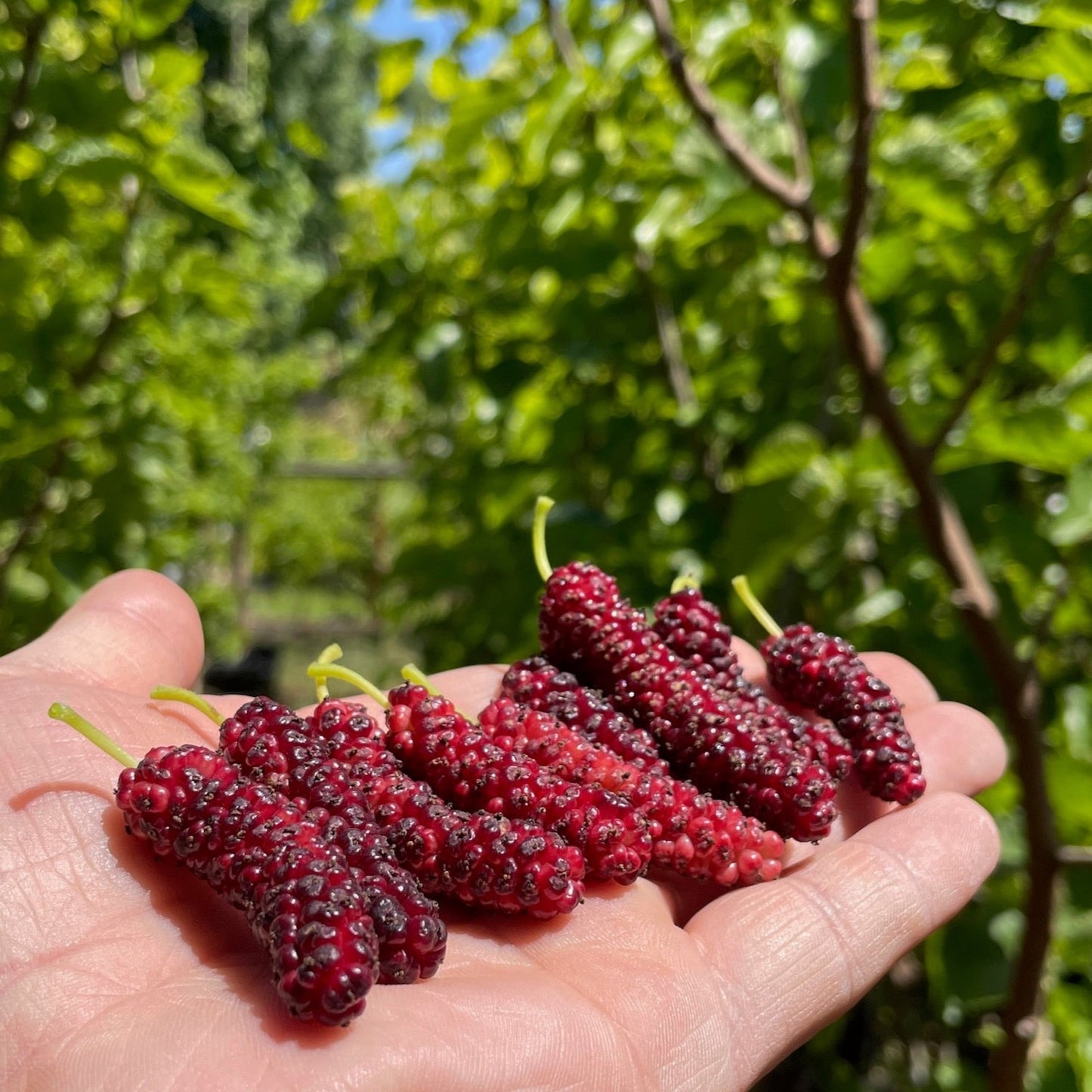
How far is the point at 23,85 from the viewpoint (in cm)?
111

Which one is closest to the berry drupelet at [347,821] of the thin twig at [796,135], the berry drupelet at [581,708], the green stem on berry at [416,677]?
the green stem on berry at [416,677]

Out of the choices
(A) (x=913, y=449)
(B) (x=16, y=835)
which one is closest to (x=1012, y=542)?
(A) (x=913, y=449)

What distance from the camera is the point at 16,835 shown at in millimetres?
766

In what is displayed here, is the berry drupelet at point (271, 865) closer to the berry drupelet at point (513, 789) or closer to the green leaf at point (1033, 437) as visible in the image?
the berry drupelet at point (513, 789)

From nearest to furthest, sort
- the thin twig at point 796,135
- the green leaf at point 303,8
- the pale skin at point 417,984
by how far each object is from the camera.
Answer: the pale skin at point 417,984 → the thin twig at point 796,135 → the green leaf at point 303,8

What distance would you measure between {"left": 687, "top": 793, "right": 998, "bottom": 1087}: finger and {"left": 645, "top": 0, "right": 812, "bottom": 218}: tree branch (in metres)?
0.73

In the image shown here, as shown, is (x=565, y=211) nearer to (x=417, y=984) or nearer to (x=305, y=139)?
(x=305, y=139)

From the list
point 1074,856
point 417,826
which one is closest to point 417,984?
point 417,826

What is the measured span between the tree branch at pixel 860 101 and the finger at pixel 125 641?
2.94 ft

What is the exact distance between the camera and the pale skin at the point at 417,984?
0.61 meters

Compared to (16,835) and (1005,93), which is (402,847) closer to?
(16,835)

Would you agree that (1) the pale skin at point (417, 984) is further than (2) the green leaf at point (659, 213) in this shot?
No

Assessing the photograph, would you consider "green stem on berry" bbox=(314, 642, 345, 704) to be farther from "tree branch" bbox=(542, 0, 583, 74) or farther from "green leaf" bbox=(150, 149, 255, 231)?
"tree branch" bbox=(542, 0, 583, 74)

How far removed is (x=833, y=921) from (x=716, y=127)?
91cm
